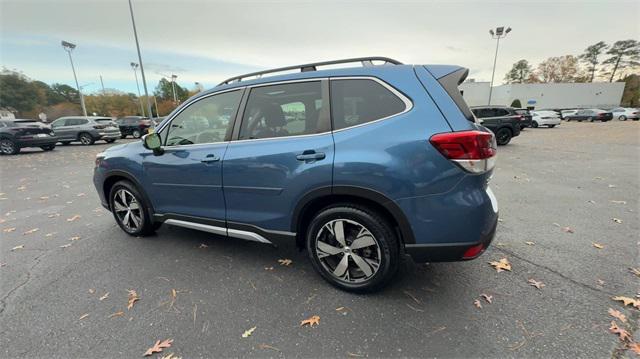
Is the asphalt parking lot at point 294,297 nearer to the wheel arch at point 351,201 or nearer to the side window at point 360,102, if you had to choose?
the wheel arch at point 351,201

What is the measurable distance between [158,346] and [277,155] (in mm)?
1633

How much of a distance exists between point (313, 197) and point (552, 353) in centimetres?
191

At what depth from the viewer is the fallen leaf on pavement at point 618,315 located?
2170mm

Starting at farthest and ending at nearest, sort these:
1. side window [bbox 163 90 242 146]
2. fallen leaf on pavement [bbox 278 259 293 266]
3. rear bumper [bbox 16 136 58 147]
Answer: rear bumper [bbox 16 136 58 147] < fallen leaf on pavement [bbox 278 259 293 266] < side window [bbox 163 90 242 146]

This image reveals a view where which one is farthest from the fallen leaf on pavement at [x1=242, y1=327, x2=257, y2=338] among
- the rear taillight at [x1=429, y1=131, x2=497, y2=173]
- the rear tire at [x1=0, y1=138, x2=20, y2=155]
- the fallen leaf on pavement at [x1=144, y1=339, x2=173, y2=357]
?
the rear tire at [x1=0, y1=138, x2=20, y2=155]

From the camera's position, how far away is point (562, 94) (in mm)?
52906

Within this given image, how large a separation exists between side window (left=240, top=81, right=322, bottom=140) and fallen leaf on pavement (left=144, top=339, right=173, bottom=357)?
5.63ft

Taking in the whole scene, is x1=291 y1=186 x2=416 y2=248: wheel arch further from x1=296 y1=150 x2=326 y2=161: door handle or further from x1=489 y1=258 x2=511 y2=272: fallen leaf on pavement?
x1=489 y1=258 x2=511 y2=272: fallen leaf on pavement

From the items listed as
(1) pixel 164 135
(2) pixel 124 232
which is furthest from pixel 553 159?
(2) pixel 124 232

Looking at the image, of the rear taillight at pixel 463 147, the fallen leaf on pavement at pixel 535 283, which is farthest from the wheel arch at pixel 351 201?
the fallen leaf on pavement at pixel 535 283

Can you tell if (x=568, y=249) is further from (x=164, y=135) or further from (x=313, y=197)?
(x=164, y=135)

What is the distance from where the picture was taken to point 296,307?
243cm

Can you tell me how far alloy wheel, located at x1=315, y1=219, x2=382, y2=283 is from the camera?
2.41m

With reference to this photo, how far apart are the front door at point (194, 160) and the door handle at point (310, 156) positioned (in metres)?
0.87
